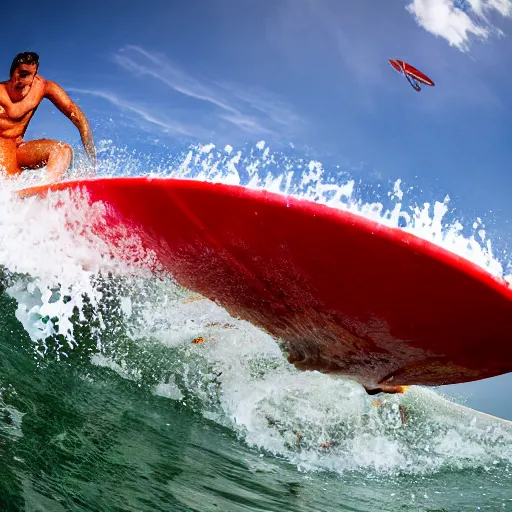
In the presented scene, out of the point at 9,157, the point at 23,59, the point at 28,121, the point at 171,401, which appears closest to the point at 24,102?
the point at 28,121

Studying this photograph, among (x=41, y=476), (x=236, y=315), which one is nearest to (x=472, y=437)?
(x=236, y=315)

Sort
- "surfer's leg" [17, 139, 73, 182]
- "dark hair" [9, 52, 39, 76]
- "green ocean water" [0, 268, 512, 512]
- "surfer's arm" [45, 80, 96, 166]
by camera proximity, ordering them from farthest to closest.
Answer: "surfer's arm" [45, 80, 96, 166] → "dark hair" [9, 52, 39, 76] → "surfer's leg" [17, 139, 73, 182] → "green ocean water" [0, 268, 512, 512]

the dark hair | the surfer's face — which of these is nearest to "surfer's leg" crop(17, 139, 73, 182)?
the surfer's face

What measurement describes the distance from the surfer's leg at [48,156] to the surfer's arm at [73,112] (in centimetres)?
17

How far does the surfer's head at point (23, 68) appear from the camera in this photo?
391cm

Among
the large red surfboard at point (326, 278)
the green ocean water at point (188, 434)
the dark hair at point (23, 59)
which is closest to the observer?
the green ocean water at point (188, 434)

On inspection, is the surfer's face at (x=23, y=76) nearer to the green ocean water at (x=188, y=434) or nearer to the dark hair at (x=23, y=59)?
the dark hair at (x=23, y=59)

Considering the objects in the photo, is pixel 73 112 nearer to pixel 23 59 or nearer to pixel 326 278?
pixel 23 59

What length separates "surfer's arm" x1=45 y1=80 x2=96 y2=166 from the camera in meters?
4.03

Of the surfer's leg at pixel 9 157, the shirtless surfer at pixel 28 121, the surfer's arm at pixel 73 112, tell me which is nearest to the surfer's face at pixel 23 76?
the shirtless surfer at pixel 28 121

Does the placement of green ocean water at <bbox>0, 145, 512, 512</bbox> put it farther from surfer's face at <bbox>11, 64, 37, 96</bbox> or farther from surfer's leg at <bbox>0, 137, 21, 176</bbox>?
surfer's face at <bbox>11, 64, 37, 96</bbox>

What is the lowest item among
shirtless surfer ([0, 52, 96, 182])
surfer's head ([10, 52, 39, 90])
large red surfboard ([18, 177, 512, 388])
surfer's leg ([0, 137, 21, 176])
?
large red surfboard ([18, 177, 512, 388])

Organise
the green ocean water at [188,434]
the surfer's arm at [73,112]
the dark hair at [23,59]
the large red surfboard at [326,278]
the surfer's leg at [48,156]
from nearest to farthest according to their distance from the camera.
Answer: the green ocean water at [188,434] < the large red surfboard at [326,278] < the surfer's leg at [48,156] < the dark hair at [23,59] < the surfer's arm at [73,112]

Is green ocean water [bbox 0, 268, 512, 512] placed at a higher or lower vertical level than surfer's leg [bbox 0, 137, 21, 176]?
lower
